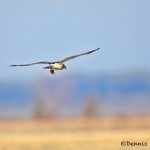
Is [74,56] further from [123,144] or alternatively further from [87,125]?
[87,125]

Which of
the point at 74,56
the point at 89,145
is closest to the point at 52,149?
the point at 89,145

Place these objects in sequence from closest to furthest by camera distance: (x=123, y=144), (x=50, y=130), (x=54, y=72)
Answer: (x=54, y=72) → (x=123, y=144) → (x=50, y=130)

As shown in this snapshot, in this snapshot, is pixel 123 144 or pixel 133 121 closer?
pixel 123 144

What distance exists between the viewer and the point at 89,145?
206ft

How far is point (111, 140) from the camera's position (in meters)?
63.9

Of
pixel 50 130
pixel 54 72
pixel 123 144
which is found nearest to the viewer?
pixel 54 72

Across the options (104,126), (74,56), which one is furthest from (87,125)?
(74,56)

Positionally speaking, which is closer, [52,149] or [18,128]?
[52,149]

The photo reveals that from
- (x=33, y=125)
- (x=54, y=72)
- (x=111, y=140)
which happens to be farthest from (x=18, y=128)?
(x=54, y=72)

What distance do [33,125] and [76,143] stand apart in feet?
12.6

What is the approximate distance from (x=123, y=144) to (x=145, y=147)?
1.13 metres

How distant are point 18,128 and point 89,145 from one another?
18.2ft

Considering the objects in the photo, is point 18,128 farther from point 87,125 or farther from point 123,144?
point 123,144

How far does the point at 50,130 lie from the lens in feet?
220
